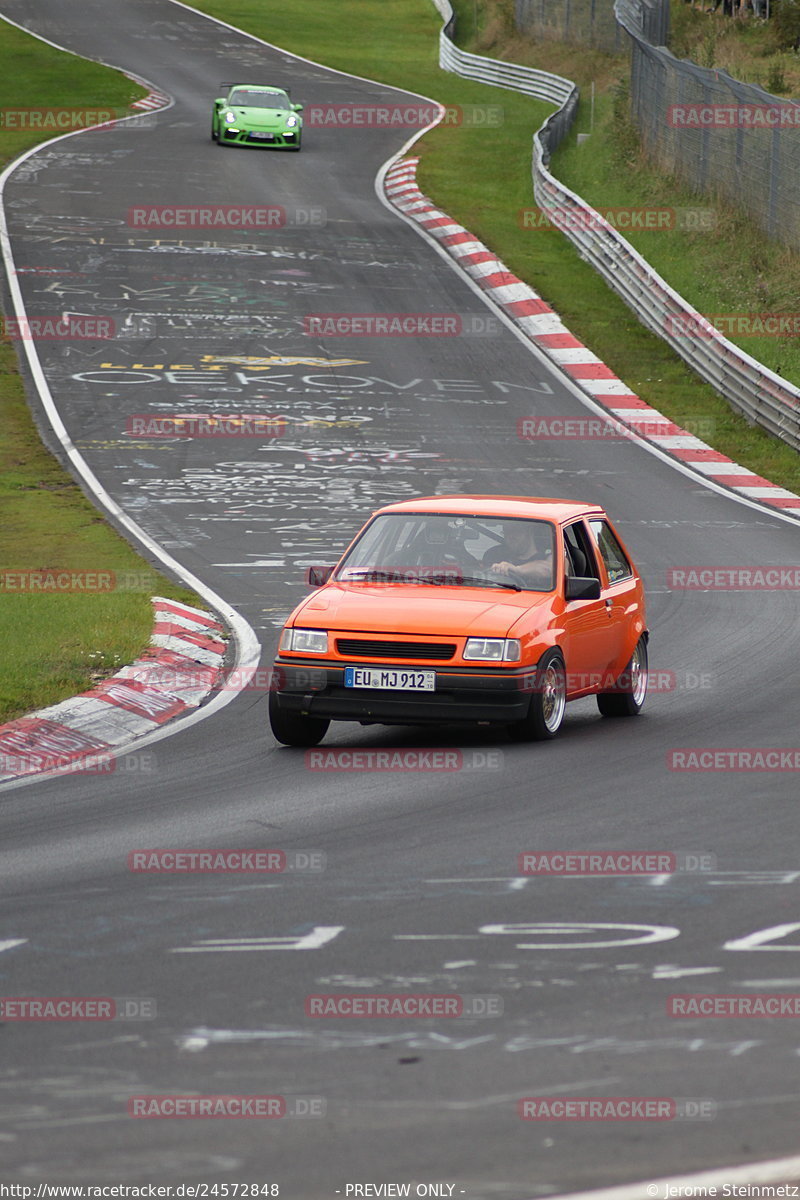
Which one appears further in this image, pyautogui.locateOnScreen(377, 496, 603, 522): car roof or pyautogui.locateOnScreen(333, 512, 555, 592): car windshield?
pyautogui.locateOnScreen(377, 496, 603, 522): car roof

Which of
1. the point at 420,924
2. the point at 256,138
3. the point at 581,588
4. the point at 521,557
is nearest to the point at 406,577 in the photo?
the point at 521,557

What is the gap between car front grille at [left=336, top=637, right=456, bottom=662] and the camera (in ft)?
33.3

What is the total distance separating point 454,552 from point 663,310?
1925cm

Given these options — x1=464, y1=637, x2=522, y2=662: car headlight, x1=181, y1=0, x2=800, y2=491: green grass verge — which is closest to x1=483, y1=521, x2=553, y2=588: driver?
x1=464, y1=637, x2=522, y2=662: car headlight

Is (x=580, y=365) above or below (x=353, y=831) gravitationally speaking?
below

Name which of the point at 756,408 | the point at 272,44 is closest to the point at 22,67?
the point at 272,44

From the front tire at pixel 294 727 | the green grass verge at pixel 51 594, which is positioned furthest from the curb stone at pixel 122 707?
the front tire at pixel 294 727

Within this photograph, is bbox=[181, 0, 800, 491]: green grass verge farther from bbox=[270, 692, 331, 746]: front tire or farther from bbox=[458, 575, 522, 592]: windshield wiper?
bbox=[270, 692, 331, 746]: front tire

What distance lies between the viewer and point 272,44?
66.1 meters

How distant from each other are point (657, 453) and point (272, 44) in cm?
4751

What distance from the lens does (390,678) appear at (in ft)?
33.3

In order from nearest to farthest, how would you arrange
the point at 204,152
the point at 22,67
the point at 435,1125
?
the point at 435,1125, the point at 204,152, the point at 22,67

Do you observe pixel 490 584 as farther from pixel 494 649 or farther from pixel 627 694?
pixel 627 694

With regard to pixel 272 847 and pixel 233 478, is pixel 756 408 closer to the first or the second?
pixel 233 478
